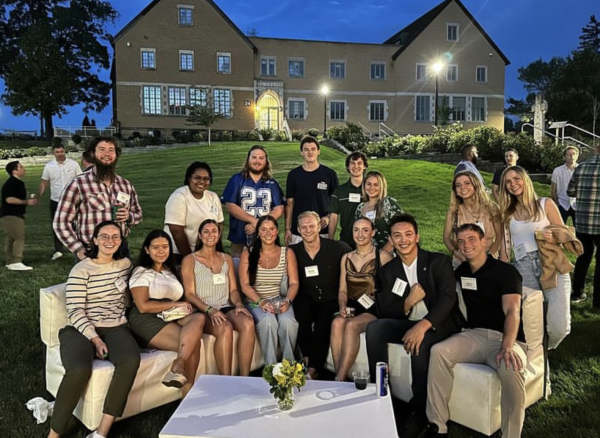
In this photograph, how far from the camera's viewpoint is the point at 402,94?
32719mm

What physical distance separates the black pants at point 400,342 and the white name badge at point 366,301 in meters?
0.39

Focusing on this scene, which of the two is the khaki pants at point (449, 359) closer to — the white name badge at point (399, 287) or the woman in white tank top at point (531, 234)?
the white name badge at point (399, 287)

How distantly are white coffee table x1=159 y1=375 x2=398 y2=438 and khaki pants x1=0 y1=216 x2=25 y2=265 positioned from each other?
5.51 m

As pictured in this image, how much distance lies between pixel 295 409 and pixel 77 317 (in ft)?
5.45

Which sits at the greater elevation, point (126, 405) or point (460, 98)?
point (460, 98)

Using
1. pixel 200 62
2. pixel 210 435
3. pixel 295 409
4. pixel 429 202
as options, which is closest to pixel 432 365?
pixel 295 409

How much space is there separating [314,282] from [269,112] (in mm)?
28071

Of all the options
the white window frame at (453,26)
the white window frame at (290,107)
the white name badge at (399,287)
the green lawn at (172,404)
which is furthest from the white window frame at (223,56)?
the white name badge at (399,287)

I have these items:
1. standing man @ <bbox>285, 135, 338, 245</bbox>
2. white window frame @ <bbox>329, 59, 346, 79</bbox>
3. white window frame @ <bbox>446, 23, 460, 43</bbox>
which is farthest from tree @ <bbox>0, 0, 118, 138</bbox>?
standing man @ <bbox>285, 135, 338, 245</bbox>

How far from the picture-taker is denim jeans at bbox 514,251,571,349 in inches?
157

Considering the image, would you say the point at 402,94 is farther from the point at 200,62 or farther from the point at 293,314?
the point at 293,314

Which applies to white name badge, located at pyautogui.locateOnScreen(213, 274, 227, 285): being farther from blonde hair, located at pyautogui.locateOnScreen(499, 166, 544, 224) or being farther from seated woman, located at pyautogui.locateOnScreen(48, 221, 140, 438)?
blonde hair, located at pyautogui.locateOnScreen(499, 166, 544, 224)

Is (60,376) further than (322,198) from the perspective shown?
No

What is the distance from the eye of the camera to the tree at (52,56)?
30719mm
